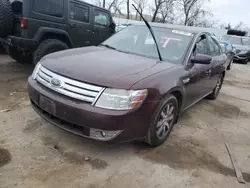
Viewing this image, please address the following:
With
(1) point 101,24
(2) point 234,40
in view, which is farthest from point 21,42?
(2) point 234,40

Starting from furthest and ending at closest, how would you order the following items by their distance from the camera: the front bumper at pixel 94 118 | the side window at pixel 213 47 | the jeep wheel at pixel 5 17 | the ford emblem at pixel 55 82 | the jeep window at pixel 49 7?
the jeep window at pixel 49 7 < the jeep wheel at pixel 5 17 < the side window at pixel 213 47 < the ford emblem at pixel 55 82 < the front bumper at pixel 94 118

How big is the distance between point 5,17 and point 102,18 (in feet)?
8.82

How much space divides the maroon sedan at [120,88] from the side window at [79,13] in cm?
262

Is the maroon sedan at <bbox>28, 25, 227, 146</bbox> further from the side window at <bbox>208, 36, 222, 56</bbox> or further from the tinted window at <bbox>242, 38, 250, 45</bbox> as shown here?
the tinted window at <bbox>242, 38, 250, 45</bbox>

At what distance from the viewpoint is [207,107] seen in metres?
5.12

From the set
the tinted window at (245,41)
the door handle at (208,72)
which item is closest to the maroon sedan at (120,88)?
the door handle at (208,72)

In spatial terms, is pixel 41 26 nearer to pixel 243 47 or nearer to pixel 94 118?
pixel 94 118

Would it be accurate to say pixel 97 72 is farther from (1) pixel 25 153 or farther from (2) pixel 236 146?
(2) pixel 236 146

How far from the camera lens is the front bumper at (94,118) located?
242 cm

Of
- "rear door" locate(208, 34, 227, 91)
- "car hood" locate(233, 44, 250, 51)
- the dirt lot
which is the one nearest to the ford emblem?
the dirt lot

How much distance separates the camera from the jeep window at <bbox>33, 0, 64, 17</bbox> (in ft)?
16.7

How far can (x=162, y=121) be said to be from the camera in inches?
122

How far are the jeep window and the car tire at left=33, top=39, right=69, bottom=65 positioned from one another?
2.01 feet

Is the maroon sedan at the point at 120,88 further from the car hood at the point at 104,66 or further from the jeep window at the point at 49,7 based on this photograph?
the jeep window at the point at 49,7
